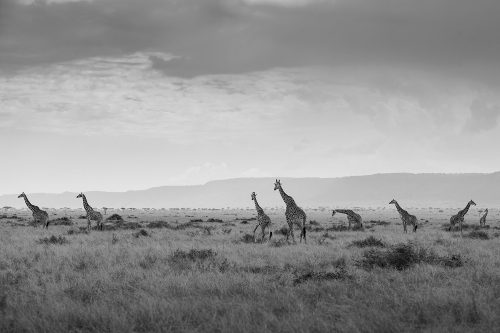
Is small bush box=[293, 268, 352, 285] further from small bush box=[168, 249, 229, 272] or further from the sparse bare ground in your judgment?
small bush box=[168, 249, 229, 272]

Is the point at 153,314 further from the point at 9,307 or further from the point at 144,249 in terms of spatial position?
the point at 144,249

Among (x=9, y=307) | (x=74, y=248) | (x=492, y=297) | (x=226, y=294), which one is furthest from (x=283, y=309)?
(x=74, y=248)

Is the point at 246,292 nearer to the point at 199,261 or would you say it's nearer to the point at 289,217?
the point at 199,261

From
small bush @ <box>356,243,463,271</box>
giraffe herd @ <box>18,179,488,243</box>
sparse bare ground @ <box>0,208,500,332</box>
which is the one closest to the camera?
sparse bare ground @ <box>0,208,500,332</box>

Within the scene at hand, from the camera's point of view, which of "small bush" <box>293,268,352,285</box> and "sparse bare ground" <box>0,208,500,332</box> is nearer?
"sparse bare ground" <box>0,208,500,332</box>

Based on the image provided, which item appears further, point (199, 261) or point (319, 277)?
point (199, 261)

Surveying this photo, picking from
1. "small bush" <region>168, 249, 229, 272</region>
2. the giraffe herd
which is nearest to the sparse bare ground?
"small bush" <region>168, 249, 229, 272</region>

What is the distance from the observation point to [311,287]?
392 inches

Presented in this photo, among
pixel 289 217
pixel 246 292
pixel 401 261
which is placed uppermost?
pixel 289 217

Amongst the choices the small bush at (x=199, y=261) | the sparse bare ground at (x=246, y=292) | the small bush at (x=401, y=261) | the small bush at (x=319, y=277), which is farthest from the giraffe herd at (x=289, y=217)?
the small bush at (x=319, y=277)

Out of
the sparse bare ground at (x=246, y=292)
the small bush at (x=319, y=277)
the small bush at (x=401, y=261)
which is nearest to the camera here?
the sparse bare ground at (x=246, y=292)

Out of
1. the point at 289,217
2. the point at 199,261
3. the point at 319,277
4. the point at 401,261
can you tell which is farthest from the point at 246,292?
the point at 289,217

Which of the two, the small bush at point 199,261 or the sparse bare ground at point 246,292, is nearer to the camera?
the sparse bare ground at point 246,292

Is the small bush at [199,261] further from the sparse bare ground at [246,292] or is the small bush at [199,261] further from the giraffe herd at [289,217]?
the giraffe herd at [289,217]
